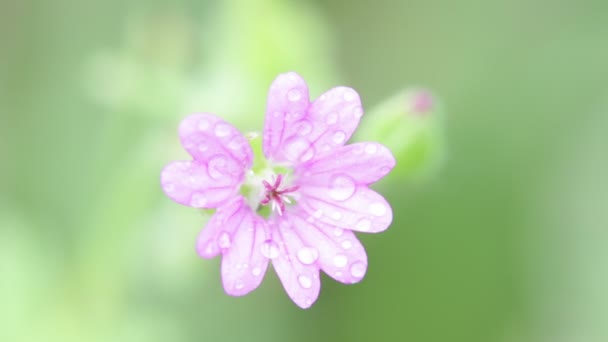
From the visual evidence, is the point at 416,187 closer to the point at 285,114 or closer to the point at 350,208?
the point at 350,208

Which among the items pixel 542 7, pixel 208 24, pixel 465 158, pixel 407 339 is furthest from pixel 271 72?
pixel 542 7

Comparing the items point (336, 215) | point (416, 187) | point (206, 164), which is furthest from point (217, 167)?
point (416, 187)

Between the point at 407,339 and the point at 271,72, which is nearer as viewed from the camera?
the point at 271,72

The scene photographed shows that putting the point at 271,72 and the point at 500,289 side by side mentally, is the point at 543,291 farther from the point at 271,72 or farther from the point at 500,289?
the point at 271,72

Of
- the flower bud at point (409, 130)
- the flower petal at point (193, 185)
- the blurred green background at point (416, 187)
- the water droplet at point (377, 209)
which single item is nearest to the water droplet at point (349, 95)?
the water droplet at point (377, 209)

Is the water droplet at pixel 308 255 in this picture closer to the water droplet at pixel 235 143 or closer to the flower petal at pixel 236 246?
the flower petal at pixel 236 246
